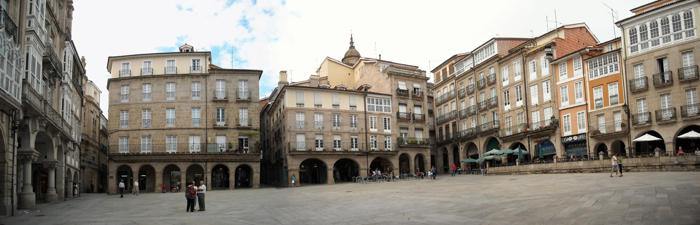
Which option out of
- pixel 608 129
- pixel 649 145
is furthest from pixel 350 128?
pixel 649 145

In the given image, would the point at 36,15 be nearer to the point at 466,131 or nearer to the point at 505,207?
the point at 505,207

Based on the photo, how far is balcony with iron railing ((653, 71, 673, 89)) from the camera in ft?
142

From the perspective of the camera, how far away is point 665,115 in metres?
43.4

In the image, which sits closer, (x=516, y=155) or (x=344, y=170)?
(x=516, y=155)

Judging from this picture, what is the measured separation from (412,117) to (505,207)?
153 feet

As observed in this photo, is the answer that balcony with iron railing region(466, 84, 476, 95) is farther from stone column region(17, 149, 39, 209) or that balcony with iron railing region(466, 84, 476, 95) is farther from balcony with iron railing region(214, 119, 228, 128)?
stone column region(17, 149, 39, 209)

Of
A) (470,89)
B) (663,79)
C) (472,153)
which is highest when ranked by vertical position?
(470,89)

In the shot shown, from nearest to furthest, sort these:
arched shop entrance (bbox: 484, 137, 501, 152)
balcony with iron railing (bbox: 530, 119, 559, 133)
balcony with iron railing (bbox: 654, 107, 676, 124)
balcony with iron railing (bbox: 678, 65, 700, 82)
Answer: balcony with iron railing (bbox: 678, 65, 700, 82)
balcony with iron railing (bbox: 654, 107, 676, 124)
balcony with iron railing (bbox: 530, 119, 559, 133)
arched shop entrance (bbox: 484, 137, 501, 152)

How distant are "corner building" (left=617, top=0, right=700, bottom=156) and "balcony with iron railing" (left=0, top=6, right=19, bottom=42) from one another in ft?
128

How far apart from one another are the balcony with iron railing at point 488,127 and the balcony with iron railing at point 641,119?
1610 cm

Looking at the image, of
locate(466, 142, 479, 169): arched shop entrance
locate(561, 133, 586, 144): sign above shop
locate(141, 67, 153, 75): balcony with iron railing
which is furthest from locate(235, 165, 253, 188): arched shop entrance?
locate(561, 133, 586, 144): sign above shop

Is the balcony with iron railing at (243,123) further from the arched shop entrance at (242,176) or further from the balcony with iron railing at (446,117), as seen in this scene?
the balcony with iron railing at (446,117)

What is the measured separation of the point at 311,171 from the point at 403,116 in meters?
12.2

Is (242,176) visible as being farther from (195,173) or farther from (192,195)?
(192,195)
